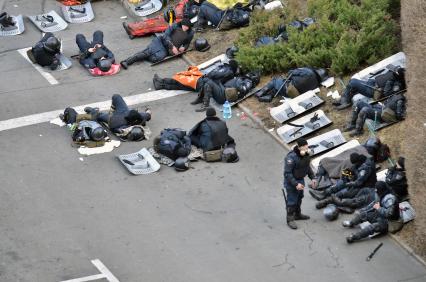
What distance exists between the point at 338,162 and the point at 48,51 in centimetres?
847

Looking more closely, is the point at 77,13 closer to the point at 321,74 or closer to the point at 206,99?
the point at 206,99

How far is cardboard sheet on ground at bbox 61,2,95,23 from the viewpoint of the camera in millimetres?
29531

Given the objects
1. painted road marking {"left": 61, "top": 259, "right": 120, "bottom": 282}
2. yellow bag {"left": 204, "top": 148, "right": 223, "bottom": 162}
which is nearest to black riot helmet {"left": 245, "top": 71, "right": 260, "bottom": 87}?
yellow bag {"left": 204, "top": 148, "right": 223, "bottom": 162}

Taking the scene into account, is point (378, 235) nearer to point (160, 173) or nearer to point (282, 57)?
point (160, 173)

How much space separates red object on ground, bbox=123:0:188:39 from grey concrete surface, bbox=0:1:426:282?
4086 millimetres

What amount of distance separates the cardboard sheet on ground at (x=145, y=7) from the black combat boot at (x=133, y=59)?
284cm

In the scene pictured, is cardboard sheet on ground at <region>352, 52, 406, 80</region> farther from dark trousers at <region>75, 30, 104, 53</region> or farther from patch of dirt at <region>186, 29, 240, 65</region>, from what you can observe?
dark trousers at <region>75, 30, 104, 53</region>

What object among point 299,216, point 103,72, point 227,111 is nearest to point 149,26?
point 103,72

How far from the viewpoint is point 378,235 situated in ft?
64.8

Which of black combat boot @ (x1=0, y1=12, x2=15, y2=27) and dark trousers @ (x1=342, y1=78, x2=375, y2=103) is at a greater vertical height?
dark trousers @ (x1=342, y1=78, x2=375, y2=103)

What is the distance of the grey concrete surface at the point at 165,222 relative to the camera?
19188mm

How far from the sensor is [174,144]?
22.4m

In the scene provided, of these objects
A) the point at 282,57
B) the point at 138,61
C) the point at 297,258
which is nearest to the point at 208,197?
the point at 297,258

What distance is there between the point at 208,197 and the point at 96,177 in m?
2.36
